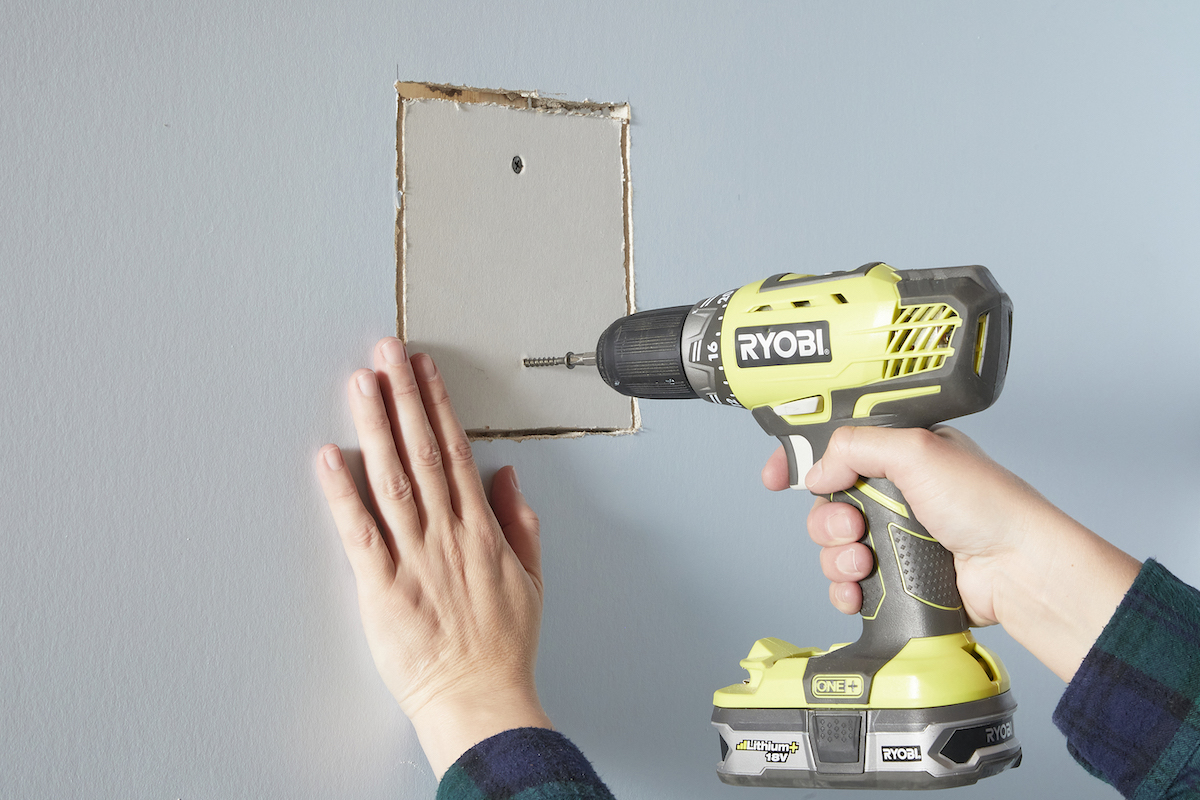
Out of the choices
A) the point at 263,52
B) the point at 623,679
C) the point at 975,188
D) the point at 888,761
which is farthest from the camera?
the point at 975,188

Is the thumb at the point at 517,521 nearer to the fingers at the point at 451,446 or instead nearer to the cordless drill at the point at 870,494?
the fingers at the point at 451,446

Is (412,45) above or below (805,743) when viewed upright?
above

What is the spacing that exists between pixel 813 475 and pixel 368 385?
41cm

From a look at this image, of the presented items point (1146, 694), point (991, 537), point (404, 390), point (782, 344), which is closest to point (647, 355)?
point (782, 344)

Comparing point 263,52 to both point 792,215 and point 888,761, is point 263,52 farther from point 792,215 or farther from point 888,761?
point 888,761

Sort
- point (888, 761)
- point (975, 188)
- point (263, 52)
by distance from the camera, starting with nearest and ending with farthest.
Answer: point (888, 761), point (263, 52), point (975, 188)

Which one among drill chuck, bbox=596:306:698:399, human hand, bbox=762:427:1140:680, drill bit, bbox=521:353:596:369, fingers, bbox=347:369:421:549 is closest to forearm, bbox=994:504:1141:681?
human hand, bbox=762:427:1140:680

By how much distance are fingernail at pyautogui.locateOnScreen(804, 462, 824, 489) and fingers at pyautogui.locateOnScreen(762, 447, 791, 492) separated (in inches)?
5.4

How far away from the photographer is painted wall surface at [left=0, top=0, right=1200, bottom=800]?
0.69m

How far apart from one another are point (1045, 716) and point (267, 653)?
1.01 metres

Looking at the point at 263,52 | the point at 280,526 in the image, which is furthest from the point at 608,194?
the point at 280,526

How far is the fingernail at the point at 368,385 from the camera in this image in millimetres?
758

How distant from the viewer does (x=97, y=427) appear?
0.70 metres

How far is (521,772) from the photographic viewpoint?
0.67m
